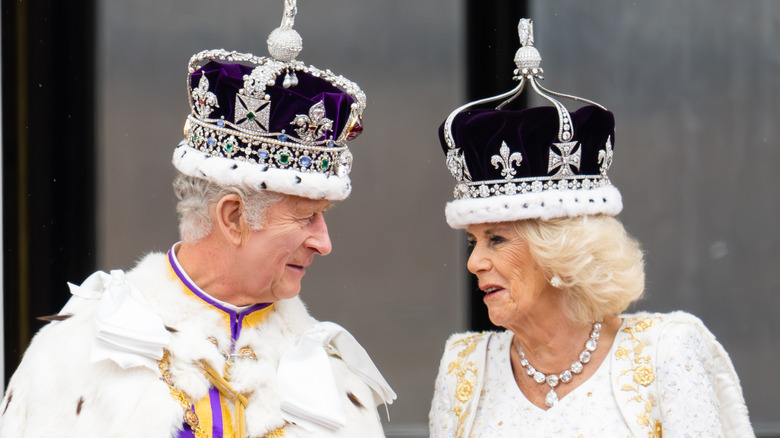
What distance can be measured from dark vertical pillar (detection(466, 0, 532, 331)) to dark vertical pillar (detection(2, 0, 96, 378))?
5.49ft

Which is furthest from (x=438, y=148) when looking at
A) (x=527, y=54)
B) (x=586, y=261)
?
(x=586, y=261)

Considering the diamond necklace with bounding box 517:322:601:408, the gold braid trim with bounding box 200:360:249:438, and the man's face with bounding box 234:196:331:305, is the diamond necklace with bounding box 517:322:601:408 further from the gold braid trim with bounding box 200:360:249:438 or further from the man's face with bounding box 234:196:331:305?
the gold braid trim with bounding box 200:360:249:438

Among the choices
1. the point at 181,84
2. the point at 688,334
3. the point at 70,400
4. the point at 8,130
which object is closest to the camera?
the point at 70,400

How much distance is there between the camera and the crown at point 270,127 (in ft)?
8.70

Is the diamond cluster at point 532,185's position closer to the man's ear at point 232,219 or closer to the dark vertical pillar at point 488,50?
the man's ear at point 232,219

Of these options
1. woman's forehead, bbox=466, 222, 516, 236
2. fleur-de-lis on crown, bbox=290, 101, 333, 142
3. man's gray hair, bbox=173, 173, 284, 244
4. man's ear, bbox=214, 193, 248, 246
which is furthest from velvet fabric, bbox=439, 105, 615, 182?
man's ear, bbox=214, 193, 248, 246

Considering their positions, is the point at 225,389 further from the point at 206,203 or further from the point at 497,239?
the point at 497,239

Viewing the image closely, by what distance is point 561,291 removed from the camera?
292 cm

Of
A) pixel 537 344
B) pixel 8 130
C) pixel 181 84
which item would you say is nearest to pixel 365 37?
pixel 181 84

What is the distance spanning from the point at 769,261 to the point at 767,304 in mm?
196

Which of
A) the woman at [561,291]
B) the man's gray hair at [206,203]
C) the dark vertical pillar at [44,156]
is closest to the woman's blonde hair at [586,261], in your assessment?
the woman at [561,291]

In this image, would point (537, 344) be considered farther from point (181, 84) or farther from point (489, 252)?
point (181, 84)

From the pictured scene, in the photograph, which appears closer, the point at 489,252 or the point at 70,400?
the point at 70,400

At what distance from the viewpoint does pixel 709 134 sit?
4305 millimetres
